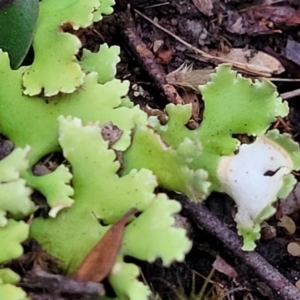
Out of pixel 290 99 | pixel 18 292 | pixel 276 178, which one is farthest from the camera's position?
pixel 290 99

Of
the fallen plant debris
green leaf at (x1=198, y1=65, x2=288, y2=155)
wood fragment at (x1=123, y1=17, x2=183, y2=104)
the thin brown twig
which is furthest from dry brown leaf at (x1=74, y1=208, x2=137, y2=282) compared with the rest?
the thin brown twig

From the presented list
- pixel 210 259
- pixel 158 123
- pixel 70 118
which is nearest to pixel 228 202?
pixel 210 259

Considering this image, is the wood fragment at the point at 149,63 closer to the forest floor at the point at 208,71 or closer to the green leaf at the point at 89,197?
the forest floor at the point at 208,71

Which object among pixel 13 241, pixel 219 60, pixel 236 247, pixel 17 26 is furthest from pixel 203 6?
pixel 13 241

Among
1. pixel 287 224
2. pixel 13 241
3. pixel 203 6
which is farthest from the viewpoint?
pixel 203 6

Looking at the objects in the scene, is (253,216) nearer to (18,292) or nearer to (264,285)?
(264,285)

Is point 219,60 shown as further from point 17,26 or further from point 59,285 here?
point 59,285

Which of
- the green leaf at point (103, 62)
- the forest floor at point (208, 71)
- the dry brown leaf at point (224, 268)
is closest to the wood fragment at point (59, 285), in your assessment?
the forest floor at point (208, 71)
